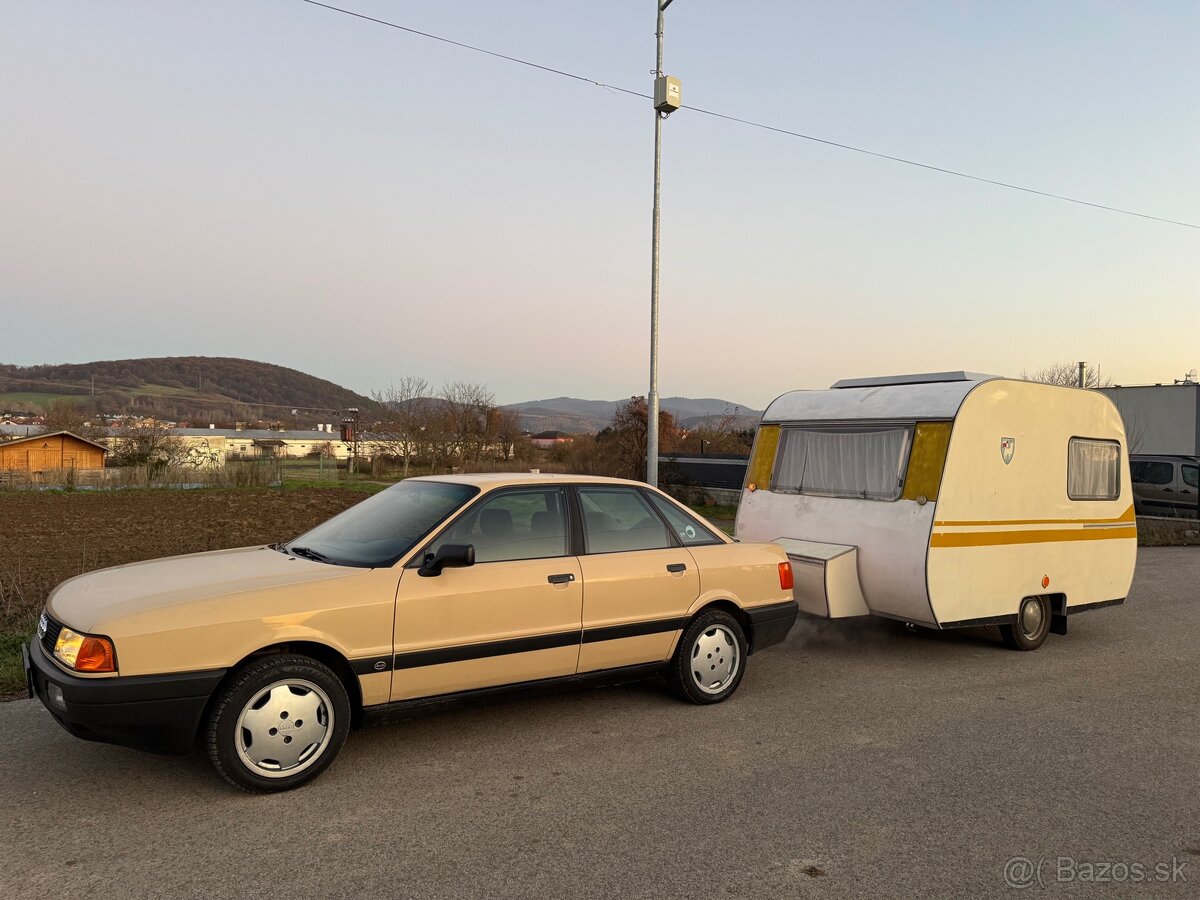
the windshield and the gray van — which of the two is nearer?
the windshield

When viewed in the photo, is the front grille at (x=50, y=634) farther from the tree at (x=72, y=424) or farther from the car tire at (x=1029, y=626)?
the tree at (x=72, y=424)

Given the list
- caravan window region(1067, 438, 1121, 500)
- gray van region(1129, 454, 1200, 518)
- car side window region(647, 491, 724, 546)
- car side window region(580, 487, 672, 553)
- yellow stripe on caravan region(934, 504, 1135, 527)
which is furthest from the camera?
gray van region(1129, 454, 1200, 518)

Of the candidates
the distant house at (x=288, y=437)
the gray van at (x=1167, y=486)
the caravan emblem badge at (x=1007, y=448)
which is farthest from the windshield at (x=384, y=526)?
the distant house at (x=288, y=437)

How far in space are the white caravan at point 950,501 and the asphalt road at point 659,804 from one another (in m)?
1.11

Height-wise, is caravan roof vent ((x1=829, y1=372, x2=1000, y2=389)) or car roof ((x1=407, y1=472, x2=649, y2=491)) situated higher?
caravan roof vent ((x1=829, y1=372, x2=1000, y2=389))

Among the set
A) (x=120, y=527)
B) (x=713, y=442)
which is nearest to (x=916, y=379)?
(x=120, y=527)

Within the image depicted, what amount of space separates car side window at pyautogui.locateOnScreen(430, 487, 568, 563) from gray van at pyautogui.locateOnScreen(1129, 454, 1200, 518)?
60.8 feet

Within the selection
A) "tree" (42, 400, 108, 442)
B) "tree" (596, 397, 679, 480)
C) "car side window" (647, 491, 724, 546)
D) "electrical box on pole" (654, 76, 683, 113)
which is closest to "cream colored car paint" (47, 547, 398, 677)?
"car side window" (647, 491, 724, 546)

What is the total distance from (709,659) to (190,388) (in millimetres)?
143106

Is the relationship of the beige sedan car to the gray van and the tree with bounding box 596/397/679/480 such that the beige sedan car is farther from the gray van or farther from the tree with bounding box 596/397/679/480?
the tree with bounding box 596/397/679/480

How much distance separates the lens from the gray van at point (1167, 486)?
19.7 meters

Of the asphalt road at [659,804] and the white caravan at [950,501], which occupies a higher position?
the white caravan at [950,501]

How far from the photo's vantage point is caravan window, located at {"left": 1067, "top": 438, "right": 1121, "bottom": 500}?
815 centimetres

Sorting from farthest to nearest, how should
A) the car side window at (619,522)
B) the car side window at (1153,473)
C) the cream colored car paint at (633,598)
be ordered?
the car side window at (1153,473), the car side window at (619,522), the cream colored car paint at (633,598)
